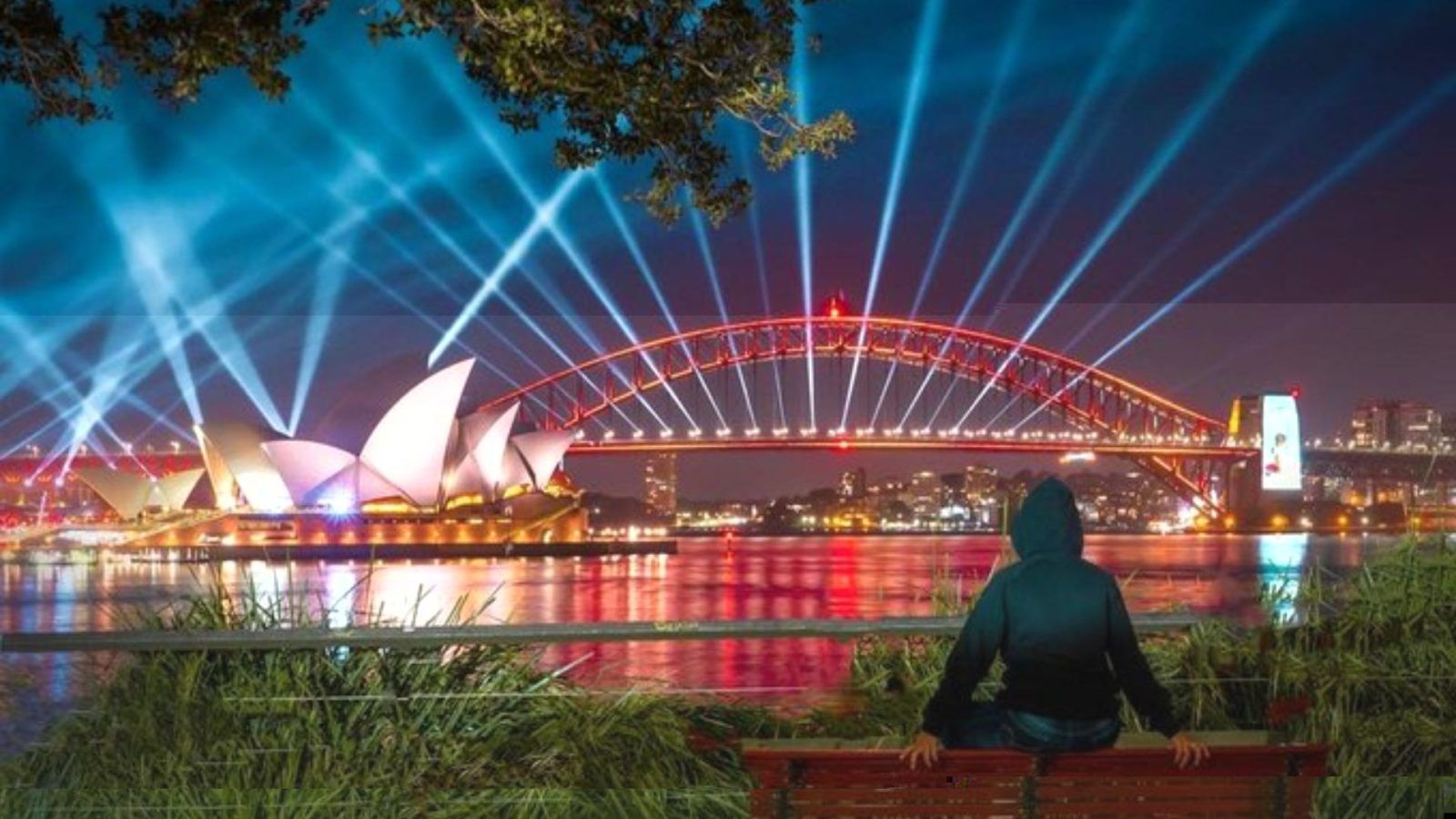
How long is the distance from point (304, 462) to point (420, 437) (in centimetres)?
862

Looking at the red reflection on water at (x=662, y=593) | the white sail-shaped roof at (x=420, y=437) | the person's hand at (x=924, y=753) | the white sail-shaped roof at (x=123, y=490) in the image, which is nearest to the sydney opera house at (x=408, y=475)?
the white sail-shaped roof at (x=420, y=437)

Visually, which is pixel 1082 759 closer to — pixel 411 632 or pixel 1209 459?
pixel 411 632

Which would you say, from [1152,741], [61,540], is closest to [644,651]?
[1152,741]

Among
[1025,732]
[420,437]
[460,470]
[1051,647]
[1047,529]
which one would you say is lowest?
[1025,732]

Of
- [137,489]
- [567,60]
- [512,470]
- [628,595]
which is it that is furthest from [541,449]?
[567,60]

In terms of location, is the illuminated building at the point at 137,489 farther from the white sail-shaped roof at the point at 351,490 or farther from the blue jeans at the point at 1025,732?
the blue jeans at the point at 1025,732

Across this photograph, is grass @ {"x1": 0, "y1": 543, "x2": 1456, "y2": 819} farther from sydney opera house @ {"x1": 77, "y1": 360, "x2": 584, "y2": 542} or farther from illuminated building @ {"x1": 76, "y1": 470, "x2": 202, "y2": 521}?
illuminated building @ {"x1": 76, "y1": 470, "x2": 202, "y2": 521}

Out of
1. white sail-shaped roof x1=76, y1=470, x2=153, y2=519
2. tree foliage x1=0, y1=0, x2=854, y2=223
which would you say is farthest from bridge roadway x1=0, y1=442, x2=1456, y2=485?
tree foliage x1=0, y1=0, x2=854, y2=223

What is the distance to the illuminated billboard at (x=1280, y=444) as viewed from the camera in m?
85.4

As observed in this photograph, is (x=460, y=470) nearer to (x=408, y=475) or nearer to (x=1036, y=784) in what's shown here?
(x=408, y=475)

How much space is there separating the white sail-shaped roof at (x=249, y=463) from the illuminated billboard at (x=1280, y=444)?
161 ft

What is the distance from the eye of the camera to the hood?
13.6 feet

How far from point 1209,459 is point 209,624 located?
267 feet

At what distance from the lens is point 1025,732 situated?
416 cm
